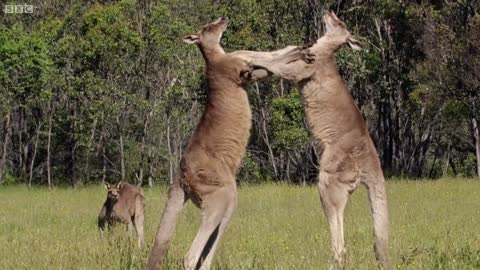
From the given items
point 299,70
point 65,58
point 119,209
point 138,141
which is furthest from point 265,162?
point 299,70

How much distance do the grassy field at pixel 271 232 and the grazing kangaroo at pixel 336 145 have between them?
400 mm

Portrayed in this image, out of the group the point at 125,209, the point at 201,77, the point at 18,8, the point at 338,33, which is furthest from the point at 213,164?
the point at 18,8

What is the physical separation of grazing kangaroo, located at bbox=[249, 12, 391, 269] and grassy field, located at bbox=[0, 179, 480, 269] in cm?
40

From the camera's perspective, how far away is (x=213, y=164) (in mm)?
6711

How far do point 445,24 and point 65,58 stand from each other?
15.3 metres

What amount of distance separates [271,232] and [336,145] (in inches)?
211

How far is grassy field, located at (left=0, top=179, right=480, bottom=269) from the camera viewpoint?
25.3 feet

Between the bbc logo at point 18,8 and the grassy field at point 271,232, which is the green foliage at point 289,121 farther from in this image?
the bbc logo at point 18,8

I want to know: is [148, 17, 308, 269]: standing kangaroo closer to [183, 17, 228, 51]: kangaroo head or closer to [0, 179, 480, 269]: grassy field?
[183, 17, 228, 51]: kangaroo head

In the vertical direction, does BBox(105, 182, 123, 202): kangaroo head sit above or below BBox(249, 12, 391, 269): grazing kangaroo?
below

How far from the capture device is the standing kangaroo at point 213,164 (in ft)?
21.8

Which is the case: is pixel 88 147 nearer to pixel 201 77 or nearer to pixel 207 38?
pixel 201 77

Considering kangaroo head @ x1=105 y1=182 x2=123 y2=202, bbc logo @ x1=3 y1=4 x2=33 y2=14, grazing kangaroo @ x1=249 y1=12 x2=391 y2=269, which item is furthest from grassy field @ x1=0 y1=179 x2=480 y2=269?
bbc logo @ x1=3 y1=4 x2=33 y2=14

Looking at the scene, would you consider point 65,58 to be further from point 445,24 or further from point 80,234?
point 80,234
